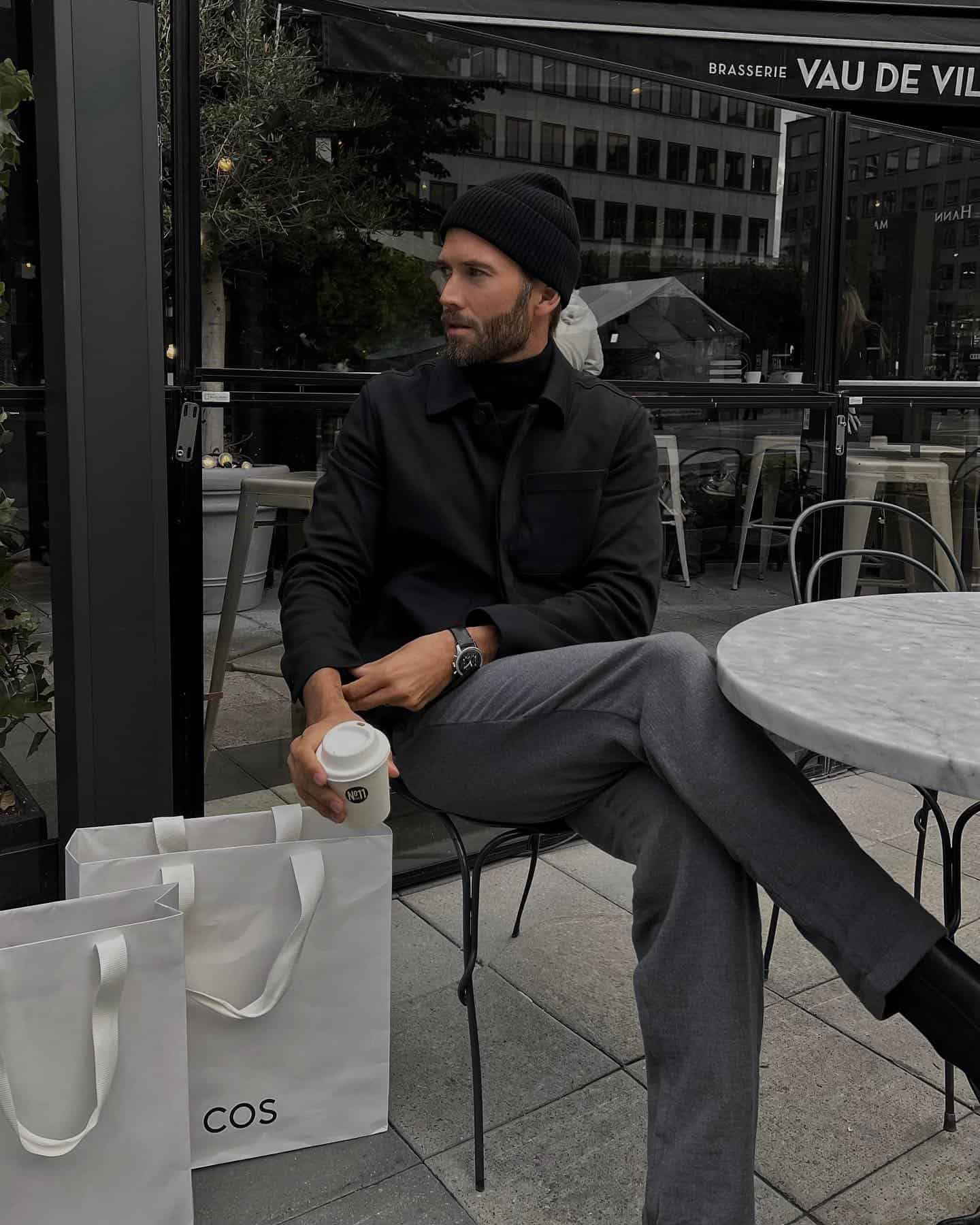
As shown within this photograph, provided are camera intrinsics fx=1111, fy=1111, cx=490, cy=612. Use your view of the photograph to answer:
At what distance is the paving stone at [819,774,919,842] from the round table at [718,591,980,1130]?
145 centimetres

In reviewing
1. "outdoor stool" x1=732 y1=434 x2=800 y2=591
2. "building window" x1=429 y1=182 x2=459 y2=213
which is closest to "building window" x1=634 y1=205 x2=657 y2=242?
"building window" x1=429 y1=182 x2=459 y2=213

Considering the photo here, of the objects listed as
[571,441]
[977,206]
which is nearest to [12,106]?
[571,441]

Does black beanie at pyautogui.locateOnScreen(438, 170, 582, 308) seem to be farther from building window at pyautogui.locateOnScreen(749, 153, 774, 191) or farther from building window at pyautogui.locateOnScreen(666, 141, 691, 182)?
building window at pyautogui.locateOnScreen(749, 153, 774, 191)

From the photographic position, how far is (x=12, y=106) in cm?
204

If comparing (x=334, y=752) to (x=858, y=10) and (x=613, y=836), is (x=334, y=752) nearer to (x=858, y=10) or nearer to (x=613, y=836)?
(x=613, y=836)

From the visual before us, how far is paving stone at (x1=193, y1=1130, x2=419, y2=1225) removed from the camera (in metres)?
1.67

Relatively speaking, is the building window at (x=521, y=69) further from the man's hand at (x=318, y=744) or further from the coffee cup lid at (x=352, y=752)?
the coffee cup lid at (x=352, y=752)

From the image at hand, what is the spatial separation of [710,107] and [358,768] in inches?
99.2

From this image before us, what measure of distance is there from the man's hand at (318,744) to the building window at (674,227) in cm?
194

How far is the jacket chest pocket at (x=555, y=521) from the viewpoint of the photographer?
204 centimetres

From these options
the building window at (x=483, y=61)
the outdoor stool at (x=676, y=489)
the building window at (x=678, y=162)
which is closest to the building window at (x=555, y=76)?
the building window at (x=483, y=61)

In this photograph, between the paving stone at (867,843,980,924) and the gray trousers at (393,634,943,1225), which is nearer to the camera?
the gray trousers at (393,634,943,1225)

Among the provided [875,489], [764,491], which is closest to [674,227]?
[764,491]

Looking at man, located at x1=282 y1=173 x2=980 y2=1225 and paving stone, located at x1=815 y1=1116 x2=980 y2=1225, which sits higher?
man, located at x1=282 y1=173 x2=980 y2=1225
